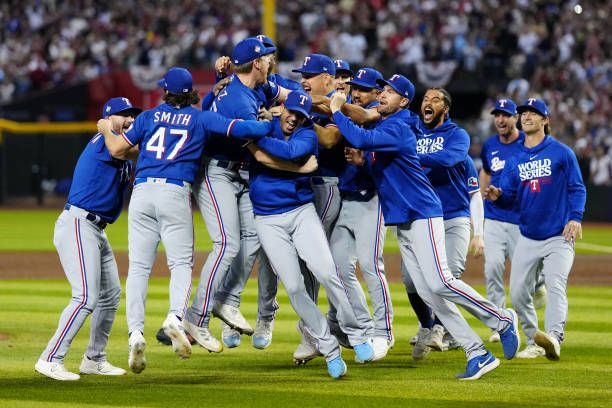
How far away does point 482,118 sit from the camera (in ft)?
87.5

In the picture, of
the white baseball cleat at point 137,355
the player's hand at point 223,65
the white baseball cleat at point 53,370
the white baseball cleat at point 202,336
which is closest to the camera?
the white baseball cleat at point 137,355

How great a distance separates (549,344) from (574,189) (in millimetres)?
1262

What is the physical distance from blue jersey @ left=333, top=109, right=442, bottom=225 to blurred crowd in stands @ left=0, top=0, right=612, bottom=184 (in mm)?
16594

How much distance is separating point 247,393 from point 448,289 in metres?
1.55

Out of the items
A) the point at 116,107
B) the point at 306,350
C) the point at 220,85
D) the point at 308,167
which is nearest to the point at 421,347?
the point at 306,350

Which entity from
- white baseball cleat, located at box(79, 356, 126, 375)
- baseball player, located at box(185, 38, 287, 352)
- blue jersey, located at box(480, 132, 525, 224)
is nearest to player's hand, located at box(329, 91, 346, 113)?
baseball player, located at box(185, 38, 287, 352)

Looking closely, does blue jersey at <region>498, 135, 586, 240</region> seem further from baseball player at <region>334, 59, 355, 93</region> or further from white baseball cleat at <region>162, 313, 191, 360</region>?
white baseball cleat at <region>162, 313, 191, 360</region>

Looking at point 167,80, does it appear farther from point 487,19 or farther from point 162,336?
point 487,19

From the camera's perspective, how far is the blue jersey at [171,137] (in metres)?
7.94

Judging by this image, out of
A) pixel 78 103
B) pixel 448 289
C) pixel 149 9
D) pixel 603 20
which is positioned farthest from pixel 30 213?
pixel 448 289

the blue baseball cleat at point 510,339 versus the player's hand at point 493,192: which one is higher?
the player's hand at point 493,192

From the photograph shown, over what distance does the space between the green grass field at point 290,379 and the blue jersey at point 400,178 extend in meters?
1.14

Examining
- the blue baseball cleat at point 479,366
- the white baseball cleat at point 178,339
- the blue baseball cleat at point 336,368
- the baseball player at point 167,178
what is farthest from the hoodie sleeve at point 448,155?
the white baseball cleat at point 178,339

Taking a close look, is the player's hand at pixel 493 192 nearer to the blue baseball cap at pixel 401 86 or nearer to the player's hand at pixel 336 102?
the blue baseball cap at pixel 401 86
